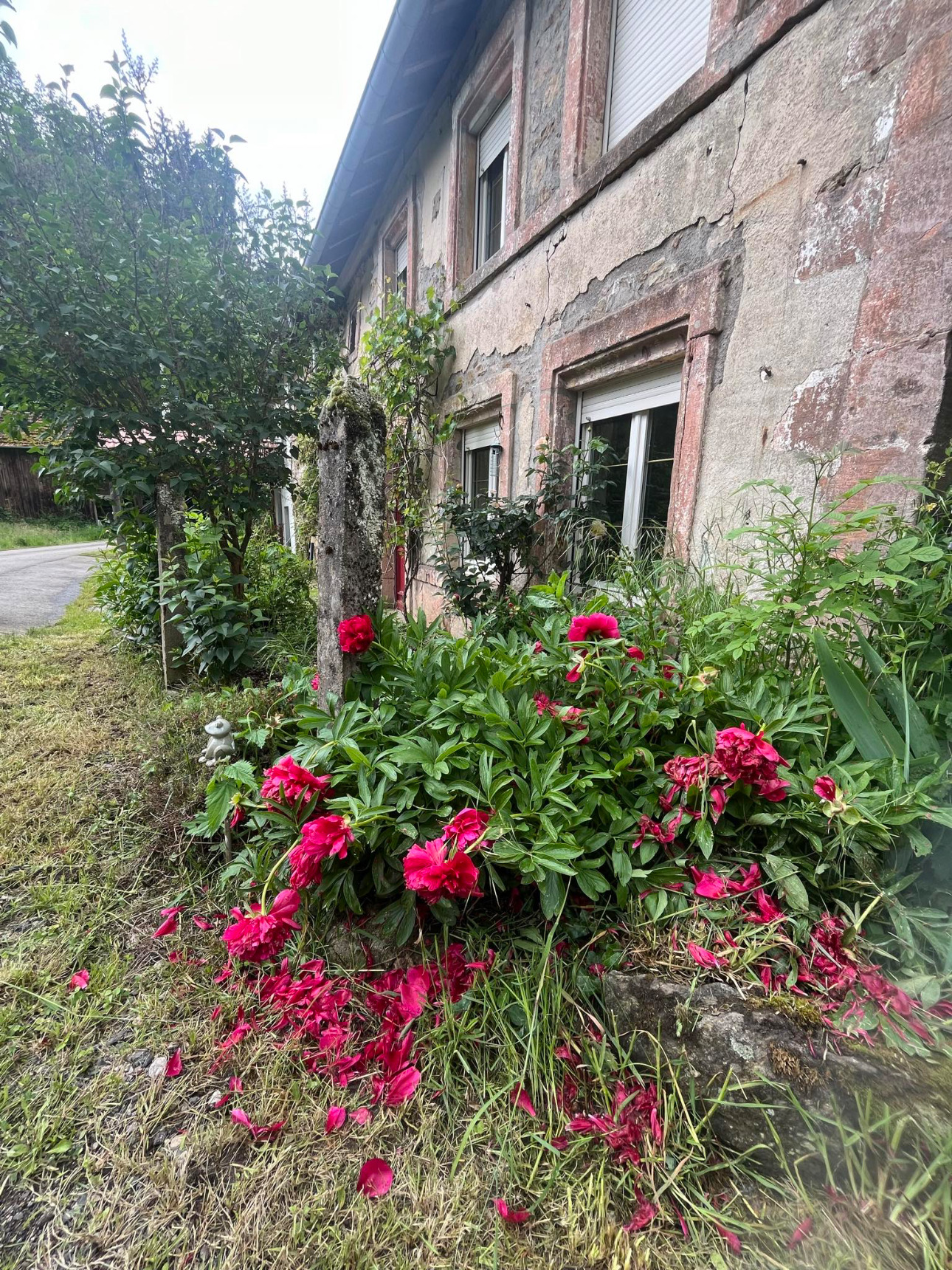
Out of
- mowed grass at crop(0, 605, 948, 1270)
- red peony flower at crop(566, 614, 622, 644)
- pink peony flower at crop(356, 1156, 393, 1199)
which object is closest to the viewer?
mowed grass at crop(0, 605, 948, 1270)

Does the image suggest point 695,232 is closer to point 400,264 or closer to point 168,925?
point 168,925

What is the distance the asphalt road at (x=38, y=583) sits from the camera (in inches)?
240

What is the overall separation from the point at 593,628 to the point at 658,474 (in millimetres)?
1814

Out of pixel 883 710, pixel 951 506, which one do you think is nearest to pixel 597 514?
pixel 951 506

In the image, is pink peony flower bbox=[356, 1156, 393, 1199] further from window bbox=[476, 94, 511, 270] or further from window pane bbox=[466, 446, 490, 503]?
window bbox=[476, 94, 511, 270]

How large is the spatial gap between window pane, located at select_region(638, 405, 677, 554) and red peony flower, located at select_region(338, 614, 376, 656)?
1.77 metres

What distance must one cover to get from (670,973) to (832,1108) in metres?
0.34

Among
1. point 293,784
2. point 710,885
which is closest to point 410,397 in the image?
point 293,784

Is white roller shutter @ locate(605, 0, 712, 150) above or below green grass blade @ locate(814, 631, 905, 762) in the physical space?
above

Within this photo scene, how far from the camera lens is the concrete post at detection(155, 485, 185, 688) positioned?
3555 millimetres

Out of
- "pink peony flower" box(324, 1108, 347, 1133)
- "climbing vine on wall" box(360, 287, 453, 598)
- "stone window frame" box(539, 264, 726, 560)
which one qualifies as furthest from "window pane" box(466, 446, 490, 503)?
"pink peony flower" box(324, 1108, 347, 1133)

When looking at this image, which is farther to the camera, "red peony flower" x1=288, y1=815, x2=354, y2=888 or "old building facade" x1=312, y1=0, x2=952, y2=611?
"old building facade" x1=312, y1=0, x2=952, y2=611

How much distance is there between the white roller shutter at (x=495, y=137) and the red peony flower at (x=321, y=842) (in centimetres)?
545

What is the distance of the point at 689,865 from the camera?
1388mm
